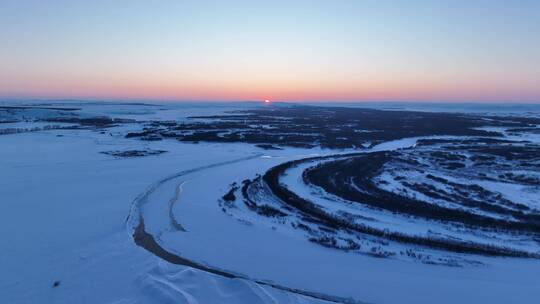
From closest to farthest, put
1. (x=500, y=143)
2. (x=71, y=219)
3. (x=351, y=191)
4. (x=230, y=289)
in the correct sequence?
(x=230, y=289)
(x=71, y=219)
(x=351, y=191)
(x=500, y=143)

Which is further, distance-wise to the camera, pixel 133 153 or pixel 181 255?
pixel 133 153

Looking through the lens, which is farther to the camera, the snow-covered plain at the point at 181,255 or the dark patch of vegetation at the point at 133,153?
the dark patch of vegetation at the point at 133,153

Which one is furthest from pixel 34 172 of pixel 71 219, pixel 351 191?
pixel 351 191

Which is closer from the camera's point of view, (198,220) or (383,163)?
(198,220)

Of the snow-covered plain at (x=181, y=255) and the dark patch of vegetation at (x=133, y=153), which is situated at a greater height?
the dark patch of vegetation at (x=133, y=153)

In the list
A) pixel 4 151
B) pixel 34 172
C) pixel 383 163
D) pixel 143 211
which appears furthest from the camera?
pixel 4 151

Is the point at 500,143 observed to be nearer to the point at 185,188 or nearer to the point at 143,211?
the point at 185,188

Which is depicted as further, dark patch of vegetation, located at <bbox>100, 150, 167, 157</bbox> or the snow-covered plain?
dark patch of vegetation, located at <bbox>100, 150, 167, 157</bbox>

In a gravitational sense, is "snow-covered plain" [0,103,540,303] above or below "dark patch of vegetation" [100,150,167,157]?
below
